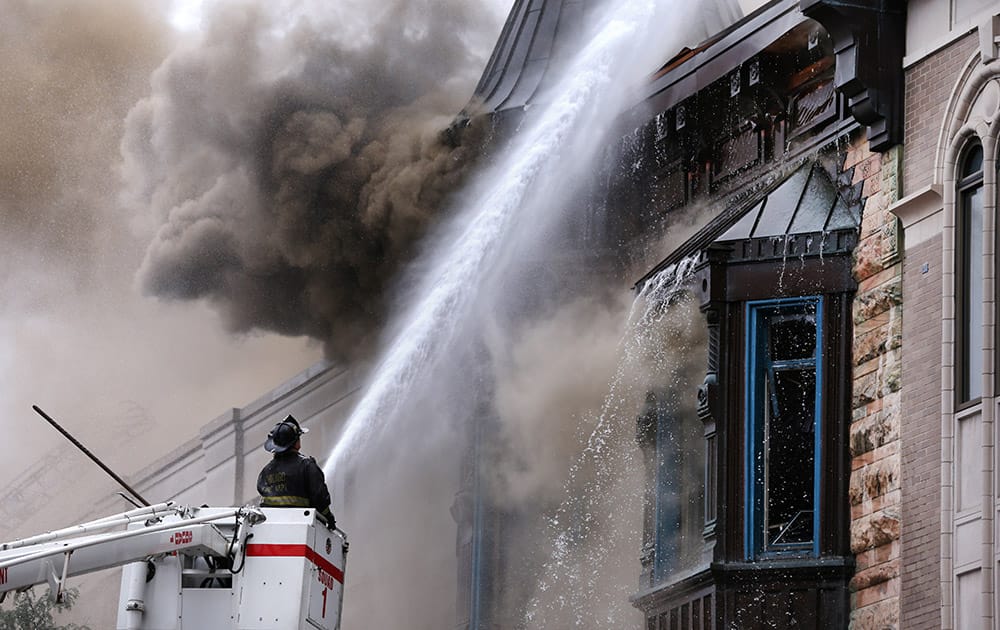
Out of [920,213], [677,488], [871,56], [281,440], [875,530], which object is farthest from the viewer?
[677,488]

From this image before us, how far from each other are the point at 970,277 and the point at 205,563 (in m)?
6.34

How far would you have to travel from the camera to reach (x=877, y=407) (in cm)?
1672

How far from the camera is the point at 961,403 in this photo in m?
15.7

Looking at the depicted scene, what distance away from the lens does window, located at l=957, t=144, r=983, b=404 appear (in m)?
15.7

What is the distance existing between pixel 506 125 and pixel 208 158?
237 inches

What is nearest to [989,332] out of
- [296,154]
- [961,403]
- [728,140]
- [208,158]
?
[961,403]

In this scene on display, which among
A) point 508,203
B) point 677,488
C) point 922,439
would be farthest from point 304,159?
point 922,439

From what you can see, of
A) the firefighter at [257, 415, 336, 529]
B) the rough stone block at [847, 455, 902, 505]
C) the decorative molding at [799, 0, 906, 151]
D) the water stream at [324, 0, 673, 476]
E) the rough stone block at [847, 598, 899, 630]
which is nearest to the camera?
the firefighter at [257, 415, 336, 529]

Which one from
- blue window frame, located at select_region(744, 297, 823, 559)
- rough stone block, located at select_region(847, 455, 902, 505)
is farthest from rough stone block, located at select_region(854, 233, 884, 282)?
rough stone block, located at select_region(847, 455, 902, 505)

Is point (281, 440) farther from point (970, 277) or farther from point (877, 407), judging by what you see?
point (970, 277)

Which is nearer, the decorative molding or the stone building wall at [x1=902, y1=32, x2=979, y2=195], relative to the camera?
the stone building wall at [x1=902, y1=32, x2=979, y2=195]

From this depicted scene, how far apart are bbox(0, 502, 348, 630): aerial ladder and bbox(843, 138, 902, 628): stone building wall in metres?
5.01

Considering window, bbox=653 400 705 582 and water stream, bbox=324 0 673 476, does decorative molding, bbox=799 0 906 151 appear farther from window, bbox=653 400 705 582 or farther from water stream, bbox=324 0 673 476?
water stream, bbox=324 0 673 476

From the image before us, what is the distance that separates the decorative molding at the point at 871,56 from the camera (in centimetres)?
1695
